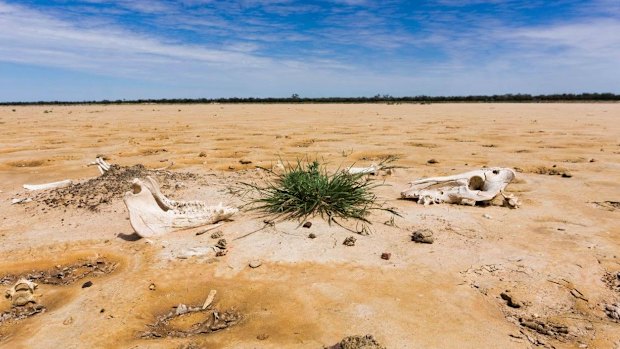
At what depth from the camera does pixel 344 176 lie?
3986 mm

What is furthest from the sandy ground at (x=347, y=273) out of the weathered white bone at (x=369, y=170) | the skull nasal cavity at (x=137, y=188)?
the skull nasal cavity at (x=137, y=188)

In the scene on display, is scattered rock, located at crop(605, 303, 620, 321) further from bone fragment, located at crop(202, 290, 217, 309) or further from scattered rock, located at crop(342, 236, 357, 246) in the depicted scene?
bone fragment, located at crop(202, 290, 217, 309)

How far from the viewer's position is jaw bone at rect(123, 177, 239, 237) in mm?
3385

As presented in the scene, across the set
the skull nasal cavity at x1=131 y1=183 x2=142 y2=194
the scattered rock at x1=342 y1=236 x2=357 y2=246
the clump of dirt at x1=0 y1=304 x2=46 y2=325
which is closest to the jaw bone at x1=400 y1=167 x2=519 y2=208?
the scattered rock at x1=342 y1=236 x2=357 y2=246

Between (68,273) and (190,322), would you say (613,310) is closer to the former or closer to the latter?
(190,322)

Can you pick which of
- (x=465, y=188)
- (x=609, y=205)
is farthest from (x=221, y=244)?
(x=609, y=205)

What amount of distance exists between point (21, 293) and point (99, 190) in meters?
2.11

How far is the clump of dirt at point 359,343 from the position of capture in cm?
183

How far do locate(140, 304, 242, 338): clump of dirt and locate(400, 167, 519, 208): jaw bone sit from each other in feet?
7.74

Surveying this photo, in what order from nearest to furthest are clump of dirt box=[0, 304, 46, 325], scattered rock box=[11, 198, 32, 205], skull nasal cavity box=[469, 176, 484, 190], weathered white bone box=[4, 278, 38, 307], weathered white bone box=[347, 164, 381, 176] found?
1. clump of dirt box=[0, 304, 46, 325]
2. weathered white bone box=[4, 278, 38, 307]
3. skull nasal cavity box=[469, 176, 484, 190]
4. scattered rock box=[11, 198, 32, 205]
5. weathered white bone box=[347, 164, 381, 176]

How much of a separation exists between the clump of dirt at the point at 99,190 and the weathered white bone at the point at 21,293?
152cm

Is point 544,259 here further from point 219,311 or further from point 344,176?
point 219,311

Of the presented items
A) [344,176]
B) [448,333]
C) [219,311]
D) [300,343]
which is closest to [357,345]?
[300,343]

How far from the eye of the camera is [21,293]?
2.58 meters
